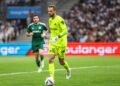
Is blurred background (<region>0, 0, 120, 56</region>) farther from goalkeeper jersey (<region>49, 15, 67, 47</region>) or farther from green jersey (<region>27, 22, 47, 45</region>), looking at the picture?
goalkeeper jersey (<region>49, 15, 67, 47</region>)

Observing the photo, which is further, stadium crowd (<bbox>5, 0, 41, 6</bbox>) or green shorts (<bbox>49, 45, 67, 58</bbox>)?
stadium crowd (<bbox>5, 0, 41, 6</bbox>)

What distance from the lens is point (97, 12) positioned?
35.4 meters

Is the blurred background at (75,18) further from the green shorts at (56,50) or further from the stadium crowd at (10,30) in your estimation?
the green shorts at (56,50)

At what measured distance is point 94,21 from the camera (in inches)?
1366

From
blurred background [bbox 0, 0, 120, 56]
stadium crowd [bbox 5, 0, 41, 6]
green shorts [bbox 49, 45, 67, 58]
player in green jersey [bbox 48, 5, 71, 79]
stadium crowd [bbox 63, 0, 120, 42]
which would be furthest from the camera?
stadium crowd [bbox 5, 0, 41, 6]

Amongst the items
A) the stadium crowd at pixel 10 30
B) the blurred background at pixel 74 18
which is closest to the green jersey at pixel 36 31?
the blurred background at pixel 74 18

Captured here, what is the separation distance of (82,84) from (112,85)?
998 millimetres

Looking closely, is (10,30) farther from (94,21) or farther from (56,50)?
(56,50)

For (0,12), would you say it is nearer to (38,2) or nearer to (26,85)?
(38,2)

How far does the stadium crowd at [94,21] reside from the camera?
32500 millimetres

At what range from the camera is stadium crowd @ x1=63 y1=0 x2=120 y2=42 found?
107 feet

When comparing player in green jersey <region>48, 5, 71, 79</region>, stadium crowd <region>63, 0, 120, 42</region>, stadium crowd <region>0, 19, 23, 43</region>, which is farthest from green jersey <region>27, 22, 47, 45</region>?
stadium crowd <region>0, 19, 23, 43</region>

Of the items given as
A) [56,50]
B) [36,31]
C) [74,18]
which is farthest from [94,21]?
[56,50]

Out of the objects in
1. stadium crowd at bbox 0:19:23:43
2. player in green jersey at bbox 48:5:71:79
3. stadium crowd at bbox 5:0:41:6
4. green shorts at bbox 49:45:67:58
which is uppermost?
stadium crowd at bbox 5:0:41:6
